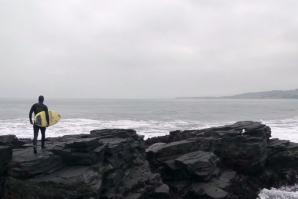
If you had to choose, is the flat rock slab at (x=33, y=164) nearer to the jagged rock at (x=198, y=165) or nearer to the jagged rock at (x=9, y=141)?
the jagged rock at (x=9, y=141)

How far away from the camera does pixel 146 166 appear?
1512 cm

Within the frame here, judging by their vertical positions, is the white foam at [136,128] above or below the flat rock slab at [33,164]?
below

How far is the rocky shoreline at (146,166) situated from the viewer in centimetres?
1098

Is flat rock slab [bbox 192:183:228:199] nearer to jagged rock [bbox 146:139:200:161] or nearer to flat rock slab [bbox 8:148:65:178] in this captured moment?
jagged rock [bbox 146:139:200:161]

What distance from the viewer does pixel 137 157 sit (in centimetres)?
1543

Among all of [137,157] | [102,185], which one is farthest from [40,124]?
[137,157]

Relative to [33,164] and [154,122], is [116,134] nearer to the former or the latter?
[33,164]

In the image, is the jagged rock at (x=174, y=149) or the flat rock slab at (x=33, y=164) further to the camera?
the jagged rock at (x=174, y=149)

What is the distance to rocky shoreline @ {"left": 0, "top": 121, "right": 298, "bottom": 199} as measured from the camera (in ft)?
36.0

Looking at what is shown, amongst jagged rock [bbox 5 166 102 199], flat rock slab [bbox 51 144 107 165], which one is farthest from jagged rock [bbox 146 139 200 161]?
jagged rock [bbox 5 166 102 199]

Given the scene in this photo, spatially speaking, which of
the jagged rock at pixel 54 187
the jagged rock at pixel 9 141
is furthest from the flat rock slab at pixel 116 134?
the jagged rock at pixel 54 187

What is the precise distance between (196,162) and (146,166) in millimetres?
2739

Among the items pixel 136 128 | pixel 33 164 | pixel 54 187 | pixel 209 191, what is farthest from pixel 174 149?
pixel 136 128

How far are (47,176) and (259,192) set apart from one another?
1161 cm
